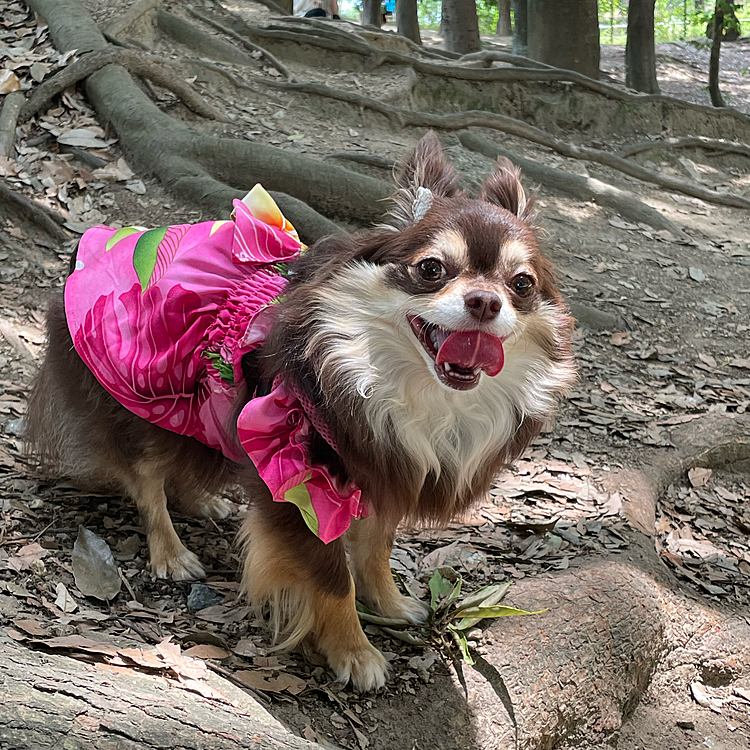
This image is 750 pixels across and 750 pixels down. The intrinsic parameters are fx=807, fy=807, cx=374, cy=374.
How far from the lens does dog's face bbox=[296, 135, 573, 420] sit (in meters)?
2.17

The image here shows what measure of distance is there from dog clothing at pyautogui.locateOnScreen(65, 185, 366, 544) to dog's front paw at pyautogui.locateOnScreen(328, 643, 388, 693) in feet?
1.87

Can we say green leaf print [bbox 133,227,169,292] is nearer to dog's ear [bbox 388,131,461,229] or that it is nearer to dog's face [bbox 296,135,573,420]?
dog's face [bbox 296,135,573,420]

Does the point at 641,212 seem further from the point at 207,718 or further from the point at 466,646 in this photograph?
the point at 207,718

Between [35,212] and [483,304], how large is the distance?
3.60 m

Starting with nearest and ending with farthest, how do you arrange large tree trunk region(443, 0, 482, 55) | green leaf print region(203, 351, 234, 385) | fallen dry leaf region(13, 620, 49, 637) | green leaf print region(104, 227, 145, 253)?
fallen dry leaf region(13, 620, 49, 637)
green leaf print region(203, 351, 234, 385)
green leaf print region(104, 227, 145, 253)
large tree trunk region(443, 0, 482, 55)

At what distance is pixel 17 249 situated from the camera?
4629mm

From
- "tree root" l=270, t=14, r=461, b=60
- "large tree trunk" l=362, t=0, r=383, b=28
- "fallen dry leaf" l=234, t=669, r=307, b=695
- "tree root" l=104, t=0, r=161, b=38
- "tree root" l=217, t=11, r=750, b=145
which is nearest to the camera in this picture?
"fallen dry leaf" l=234, t=669, r=307, b=695

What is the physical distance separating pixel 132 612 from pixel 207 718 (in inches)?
38.7

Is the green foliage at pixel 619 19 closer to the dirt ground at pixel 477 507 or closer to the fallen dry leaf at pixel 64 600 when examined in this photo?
the dirt ground at pixel 477 507

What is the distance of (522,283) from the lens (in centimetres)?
226

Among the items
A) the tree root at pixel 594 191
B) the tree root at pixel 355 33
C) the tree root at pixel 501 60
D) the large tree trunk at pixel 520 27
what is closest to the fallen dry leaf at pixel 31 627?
the tree root at pixel 594 191

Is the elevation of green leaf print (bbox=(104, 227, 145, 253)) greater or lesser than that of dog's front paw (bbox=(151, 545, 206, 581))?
greater

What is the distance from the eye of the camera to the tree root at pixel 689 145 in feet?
27.2

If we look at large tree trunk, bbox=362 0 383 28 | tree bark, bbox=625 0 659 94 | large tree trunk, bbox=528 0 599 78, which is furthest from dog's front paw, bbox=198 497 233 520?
large tree trunk, bbox=362 0 383 28
